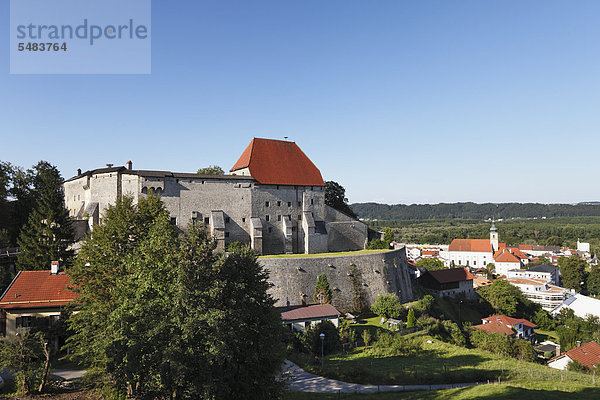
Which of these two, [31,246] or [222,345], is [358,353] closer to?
[222,345]

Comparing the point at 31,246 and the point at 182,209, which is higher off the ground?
the point at 182,209

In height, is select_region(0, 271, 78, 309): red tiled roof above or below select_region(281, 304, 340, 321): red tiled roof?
above

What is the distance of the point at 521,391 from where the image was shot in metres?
18.5

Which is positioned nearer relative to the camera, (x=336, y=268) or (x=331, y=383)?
(x=331, y=383)

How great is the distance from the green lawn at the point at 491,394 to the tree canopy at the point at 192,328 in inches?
187

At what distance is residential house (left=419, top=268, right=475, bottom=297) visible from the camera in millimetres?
55031

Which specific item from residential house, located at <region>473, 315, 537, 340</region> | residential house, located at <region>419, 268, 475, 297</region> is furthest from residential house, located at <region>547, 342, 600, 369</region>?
residential house, located at <region>419, 268, 475, 297</region>

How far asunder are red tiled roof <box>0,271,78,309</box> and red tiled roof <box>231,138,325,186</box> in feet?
78.7

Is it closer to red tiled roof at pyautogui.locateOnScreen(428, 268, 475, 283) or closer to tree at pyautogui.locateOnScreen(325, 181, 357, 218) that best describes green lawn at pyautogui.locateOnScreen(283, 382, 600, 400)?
red tiled roof at pyautogui.locateOnScreen(428, 268, 475, 283)

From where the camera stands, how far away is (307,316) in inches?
1264

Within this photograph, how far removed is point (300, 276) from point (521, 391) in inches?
872

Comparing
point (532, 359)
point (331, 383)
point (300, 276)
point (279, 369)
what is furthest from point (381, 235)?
point (279, 369)

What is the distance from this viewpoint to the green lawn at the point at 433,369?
2347 centimetres

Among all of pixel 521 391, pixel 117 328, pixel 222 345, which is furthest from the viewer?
pixel 521 391
